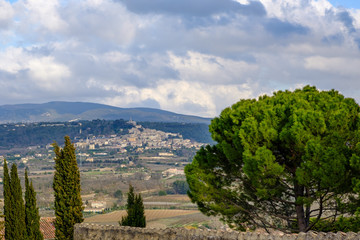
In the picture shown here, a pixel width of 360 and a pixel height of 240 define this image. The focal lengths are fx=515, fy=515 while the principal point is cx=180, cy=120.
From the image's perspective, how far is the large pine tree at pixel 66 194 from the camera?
1931cm

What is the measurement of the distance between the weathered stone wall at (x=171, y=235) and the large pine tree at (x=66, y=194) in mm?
3103

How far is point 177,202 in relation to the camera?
79.5 metres

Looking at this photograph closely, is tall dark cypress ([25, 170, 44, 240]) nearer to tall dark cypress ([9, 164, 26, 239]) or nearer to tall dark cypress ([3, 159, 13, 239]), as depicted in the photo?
tall dark cypress ([9, 164, 26, 239])

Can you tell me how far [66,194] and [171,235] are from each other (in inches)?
269

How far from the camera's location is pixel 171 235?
553 inches

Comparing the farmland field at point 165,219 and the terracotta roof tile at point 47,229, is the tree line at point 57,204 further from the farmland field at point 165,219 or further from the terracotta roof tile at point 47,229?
the farmland field at point 165,219

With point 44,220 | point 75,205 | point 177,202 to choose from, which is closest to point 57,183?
point 75,205

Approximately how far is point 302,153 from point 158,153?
138572 mm

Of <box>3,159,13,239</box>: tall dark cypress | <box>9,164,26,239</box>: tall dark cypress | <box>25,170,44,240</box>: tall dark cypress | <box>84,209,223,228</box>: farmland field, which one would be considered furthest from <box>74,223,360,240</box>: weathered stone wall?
<box>84,209,223,228</box>: farmland field

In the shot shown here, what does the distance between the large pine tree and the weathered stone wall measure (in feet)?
10.2

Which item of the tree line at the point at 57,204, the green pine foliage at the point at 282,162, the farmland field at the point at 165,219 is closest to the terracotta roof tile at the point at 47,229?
the farmland field at the point at 165,219

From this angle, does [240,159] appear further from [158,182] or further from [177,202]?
[158,182]

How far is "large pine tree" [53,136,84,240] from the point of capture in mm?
19312

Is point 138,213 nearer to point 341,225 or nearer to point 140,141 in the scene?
point 341,225
